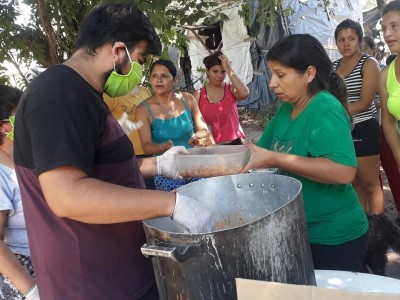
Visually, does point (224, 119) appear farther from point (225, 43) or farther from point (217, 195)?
point (225, 43)

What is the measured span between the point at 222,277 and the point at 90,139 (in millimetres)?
530

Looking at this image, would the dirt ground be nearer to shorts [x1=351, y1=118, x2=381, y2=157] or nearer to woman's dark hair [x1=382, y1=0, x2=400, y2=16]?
shorts [x1=351, y1=118, x2=381, y2=157]

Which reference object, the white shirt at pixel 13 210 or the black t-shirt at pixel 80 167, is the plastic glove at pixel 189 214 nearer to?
the black t-shirt at pixel 80 167

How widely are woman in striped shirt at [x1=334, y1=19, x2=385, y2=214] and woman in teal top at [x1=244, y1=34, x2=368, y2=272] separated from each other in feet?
5.80

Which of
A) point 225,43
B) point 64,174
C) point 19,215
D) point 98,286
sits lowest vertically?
point 98,286

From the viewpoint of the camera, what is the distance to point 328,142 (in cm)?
162

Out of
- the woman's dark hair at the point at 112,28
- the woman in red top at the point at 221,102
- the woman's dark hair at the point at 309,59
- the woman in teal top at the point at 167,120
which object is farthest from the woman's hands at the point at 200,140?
the woman's dark hair at the point at 112,28

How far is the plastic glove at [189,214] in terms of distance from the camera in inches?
50.6

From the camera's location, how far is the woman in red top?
429 cm

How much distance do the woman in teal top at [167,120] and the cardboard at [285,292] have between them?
2266 millimetres

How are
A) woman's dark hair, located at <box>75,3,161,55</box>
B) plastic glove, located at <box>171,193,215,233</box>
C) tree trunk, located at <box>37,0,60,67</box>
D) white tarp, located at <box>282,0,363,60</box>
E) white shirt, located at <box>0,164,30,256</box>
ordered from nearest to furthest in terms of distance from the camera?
1. plastic glove, located at <box>171,193,215,233</box>
2. woman's dark hair, located at <box>75,3,161,55</box>
3. white shirt, located at <box>0,164,30,256</box>
4. tree trunk, located at <box>37,0,60,67</box>
5. white tarp, located at <box>282,0,363,60</box>

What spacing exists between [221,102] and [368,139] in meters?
1.48

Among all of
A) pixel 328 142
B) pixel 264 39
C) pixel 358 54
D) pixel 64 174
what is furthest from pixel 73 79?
pixel 264 39

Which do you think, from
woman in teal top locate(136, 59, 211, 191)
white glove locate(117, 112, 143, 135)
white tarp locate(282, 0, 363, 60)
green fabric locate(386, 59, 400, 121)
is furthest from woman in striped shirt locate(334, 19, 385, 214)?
white tarp locate(282, 0, 363, 60)
